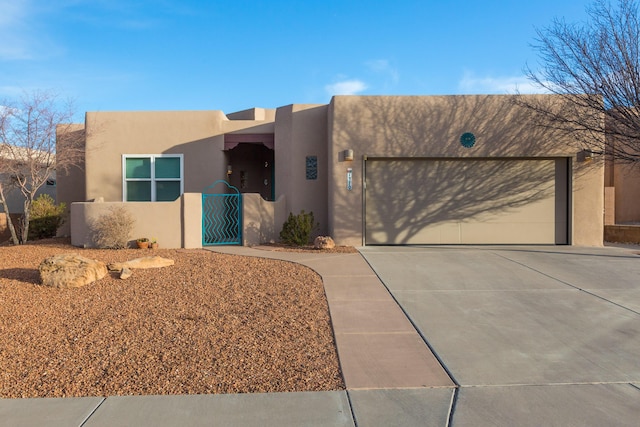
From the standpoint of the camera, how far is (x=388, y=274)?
336 inches

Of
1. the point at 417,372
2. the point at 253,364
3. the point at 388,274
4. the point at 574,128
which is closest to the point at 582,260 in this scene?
the point at 574,128

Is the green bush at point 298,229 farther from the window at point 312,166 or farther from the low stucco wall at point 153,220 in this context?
the low stucco wall at point 153,220

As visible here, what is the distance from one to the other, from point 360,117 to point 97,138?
9.11 metres

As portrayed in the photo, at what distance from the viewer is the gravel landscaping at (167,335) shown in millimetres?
4020

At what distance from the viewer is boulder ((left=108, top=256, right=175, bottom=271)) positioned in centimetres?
827

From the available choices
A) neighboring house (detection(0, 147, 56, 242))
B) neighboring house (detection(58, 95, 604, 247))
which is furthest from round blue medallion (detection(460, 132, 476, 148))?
neighboring house (detection(0, 147, 56, 242))

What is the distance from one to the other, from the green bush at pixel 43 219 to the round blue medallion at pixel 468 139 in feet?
44.0

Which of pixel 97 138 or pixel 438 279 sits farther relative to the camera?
pixel 97 138

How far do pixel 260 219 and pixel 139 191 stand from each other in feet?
16.4

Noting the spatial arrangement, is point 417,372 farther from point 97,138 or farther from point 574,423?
point 97,138

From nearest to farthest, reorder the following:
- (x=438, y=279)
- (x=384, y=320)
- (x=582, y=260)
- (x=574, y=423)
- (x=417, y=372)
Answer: (x=574, y=423) < (x=417, y=372) < (x=384, y=320) < (x=438, y=279) < (x=582, y=260)

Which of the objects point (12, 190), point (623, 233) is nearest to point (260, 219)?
point (12, 190)

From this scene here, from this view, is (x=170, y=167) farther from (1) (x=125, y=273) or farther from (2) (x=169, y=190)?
(1) (x=125, y=273)

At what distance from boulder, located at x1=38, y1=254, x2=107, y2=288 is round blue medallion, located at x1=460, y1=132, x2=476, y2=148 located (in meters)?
9.66
